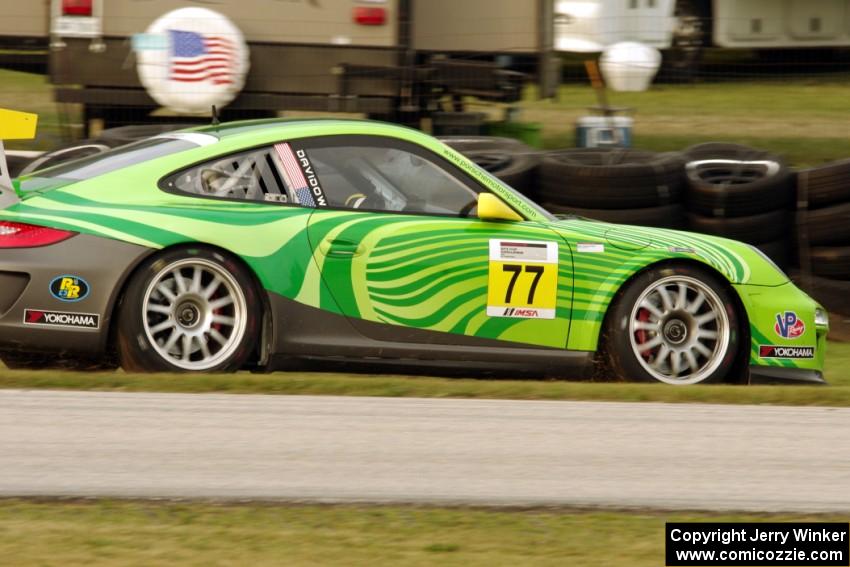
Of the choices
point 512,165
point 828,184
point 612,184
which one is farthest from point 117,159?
point 828,184

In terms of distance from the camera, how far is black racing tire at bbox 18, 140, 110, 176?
29.8 ft

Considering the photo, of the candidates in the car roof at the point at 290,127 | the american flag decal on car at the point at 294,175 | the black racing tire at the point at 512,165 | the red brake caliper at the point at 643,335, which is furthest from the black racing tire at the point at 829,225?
the american flag decal on car at the point at 294,175

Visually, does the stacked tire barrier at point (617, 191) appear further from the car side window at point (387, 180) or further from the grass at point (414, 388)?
the grass at point (414, 388)

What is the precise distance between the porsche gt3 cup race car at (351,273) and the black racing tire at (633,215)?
2.26 metres

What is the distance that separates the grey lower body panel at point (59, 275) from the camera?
6246mm

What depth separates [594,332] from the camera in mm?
6789

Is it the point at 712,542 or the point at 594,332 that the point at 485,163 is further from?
the point at 712,542

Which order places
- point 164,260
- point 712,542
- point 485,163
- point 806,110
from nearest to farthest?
point 712,542 → point 164,260 → point 485,163 → point 806,110

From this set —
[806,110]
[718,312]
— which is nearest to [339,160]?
[718,312]

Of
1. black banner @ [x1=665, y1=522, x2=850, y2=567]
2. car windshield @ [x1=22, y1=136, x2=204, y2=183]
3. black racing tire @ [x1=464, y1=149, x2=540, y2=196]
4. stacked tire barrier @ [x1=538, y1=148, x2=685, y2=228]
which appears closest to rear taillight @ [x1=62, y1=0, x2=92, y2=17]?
black racing tire @ [x1=464, y1=149, x2=540, y2=196]

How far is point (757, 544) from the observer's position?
4.05 meters

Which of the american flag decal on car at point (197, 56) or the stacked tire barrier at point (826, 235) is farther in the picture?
the american flag decal on car at point (197, 56)

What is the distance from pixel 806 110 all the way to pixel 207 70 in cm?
743

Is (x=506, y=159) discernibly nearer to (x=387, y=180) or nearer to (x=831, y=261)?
(x=831, y=261)
